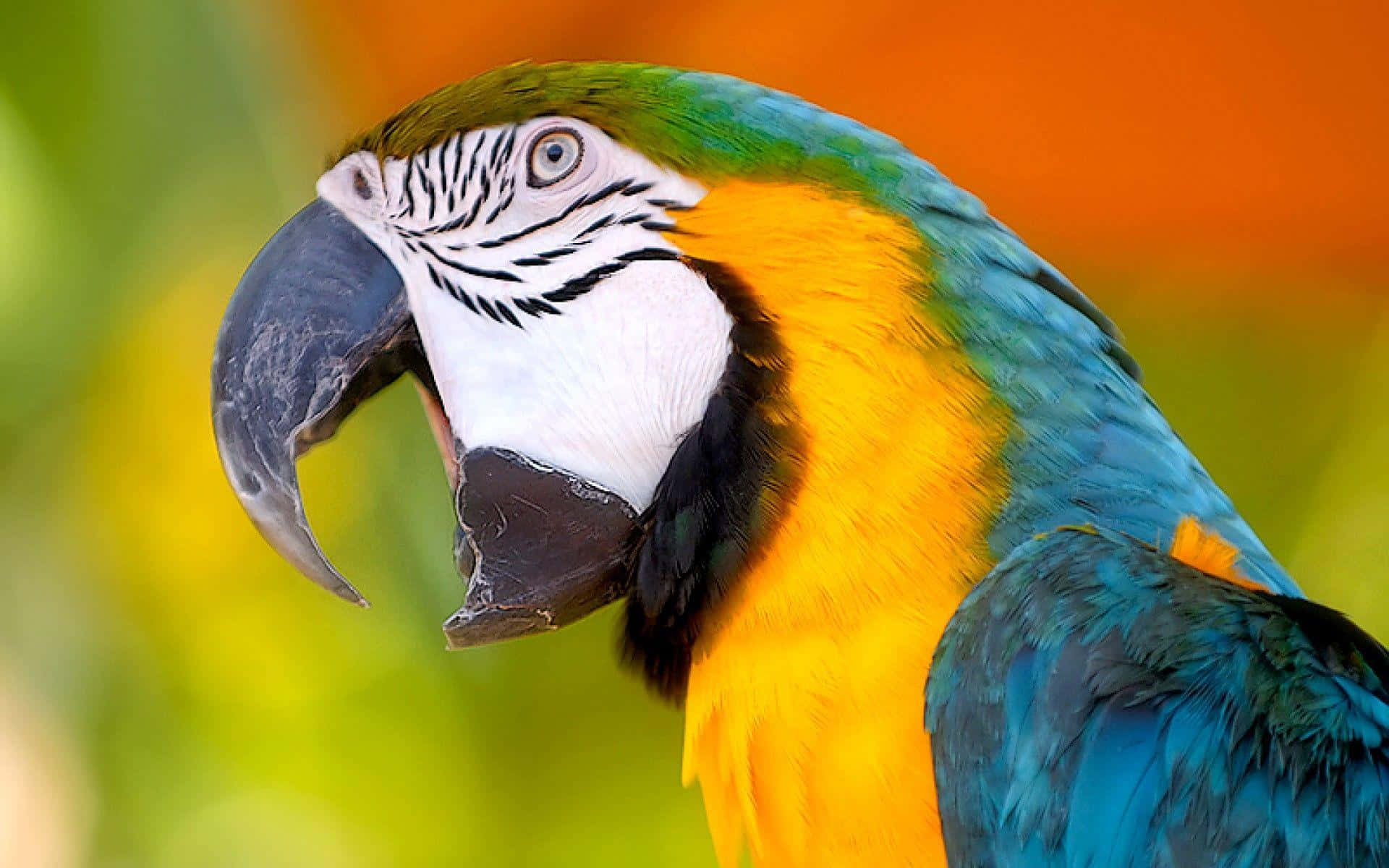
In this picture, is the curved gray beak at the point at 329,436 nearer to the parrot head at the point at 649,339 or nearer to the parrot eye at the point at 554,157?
the parrot head at the point at 649,339

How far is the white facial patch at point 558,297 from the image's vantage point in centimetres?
106

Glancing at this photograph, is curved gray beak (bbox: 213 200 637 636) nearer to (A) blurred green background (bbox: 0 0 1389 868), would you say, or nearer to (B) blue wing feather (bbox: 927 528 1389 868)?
(B) blue wing feather (bbox: 927 528 1389 868)

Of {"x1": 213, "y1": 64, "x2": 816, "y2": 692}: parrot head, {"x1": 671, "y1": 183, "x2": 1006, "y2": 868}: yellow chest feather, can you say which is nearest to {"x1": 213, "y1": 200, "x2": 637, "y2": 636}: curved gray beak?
{"x1": 213, "y1": 64, "x2": 816, "y2": 692}: parrot head

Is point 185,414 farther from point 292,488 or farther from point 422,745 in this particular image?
point 292,488

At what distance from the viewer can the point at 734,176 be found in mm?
1062

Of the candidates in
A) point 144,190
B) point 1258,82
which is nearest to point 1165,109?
point 1258,82

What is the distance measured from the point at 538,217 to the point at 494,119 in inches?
3.9

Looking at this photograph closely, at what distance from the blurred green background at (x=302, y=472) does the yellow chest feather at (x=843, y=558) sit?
1.52 m

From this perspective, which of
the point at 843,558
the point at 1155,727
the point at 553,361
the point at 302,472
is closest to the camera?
the point at 1155,727

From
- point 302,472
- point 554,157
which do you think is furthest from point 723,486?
point 302,472

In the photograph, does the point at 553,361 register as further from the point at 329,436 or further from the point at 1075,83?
the point at 1075,83

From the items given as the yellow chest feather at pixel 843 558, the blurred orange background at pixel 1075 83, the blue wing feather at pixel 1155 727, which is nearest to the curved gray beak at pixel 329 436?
the yellow chest feather at pixel 843 558

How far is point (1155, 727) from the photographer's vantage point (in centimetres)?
78

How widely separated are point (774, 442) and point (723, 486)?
57mm
